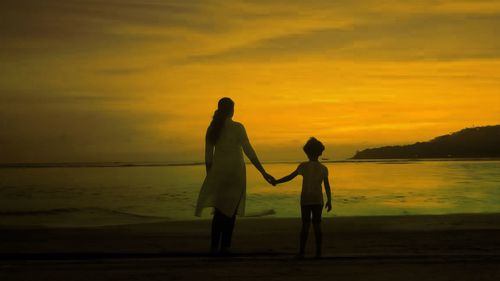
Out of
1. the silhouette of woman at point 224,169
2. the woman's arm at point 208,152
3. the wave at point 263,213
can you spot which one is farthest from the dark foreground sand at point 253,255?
the wave at point 263,213

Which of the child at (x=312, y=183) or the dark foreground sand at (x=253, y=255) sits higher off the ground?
the child at (x=312, y=183)

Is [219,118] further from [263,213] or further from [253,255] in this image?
[263,213]

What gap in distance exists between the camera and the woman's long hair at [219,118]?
9.38 m

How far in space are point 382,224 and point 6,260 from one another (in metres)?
9.19

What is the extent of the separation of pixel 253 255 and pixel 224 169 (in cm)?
123

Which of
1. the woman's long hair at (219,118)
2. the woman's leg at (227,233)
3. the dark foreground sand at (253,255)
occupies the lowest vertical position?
the dark foreground sand at (253,255)

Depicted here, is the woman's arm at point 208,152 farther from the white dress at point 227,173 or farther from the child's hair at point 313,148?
the child's hair at point 313,148

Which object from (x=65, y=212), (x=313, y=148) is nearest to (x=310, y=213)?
(x=313, y=148)

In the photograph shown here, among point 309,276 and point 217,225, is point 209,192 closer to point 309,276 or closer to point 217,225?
point 217,225

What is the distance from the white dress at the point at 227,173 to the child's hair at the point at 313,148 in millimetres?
761

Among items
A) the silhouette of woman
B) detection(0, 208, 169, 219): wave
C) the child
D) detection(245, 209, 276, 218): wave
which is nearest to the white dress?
the silhouette of woman

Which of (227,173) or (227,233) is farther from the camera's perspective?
(227,173)

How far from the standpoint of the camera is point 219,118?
9.41 meters

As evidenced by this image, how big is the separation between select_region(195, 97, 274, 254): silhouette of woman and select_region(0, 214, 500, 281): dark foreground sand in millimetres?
513
